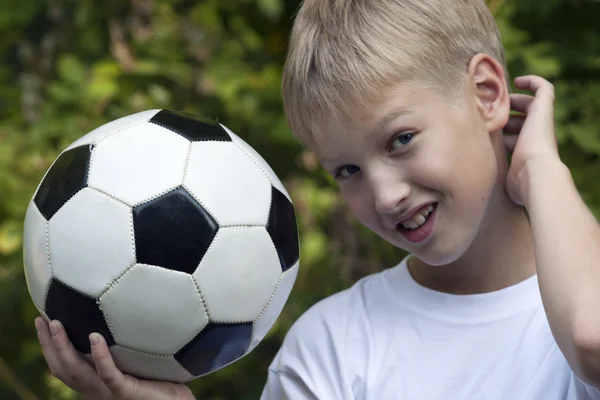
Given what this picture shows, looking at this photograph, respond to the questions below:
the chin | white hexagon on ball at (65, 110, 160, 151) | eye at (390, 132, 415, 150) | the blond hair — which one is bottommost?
the chin

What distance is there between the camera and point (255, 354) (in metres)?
3.42

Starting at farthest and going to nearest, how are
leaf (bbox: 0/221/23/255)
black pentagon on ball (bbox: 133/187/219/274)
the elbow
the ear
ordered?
leaf (bbox: 0/221/23/255) < the ear < black pentagon on ball (bbox: 133/187/219/274) < the elbow

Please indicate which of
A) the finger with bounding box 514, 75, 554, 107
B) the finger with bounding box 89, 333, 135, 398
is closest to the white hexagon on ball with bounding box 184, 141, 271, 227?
the finger with bounding box 89, 333, 135, 398

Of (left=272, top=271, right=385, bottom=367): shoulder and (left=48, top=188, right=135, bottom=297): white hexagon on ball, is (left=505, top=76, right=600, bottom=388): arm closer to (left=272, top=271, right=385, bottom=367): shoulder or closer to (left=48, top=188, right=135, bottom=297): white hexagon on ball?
(left=272, top=271, right=385, bottom=367): shoulder

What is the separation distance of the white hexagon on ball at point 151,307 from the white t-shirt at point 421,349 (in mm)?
504

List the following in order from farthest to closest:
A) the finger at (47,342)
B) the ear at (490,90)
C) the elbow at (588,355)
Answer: the ear at (490,90) → the finger at (47,342) → the elbow at (588,355)

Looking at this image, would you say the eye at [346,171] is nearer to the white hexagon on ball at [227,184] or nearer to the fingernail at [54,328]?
the white hexagon on ball at [227,184]

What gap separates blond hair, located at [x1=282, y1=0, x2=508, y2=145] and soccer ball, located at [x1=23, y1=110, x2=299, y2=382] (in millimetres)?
275

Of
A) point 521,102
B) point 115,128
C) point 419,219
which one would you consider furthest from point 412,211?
point 115,128

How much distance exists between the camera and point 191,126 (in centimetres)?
184

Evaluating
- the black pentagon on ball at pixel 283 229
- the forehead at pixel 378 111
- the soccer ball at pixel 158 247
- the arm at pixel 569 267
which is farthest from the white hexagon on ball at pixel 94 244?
the arm at pixel 569 267

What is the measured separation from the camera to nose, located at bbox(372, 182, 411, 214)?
1852mm

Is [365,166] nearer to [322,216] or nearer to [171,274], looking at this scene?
[171,274]

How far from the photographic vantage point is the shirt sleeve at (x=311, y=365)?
2.04 m
